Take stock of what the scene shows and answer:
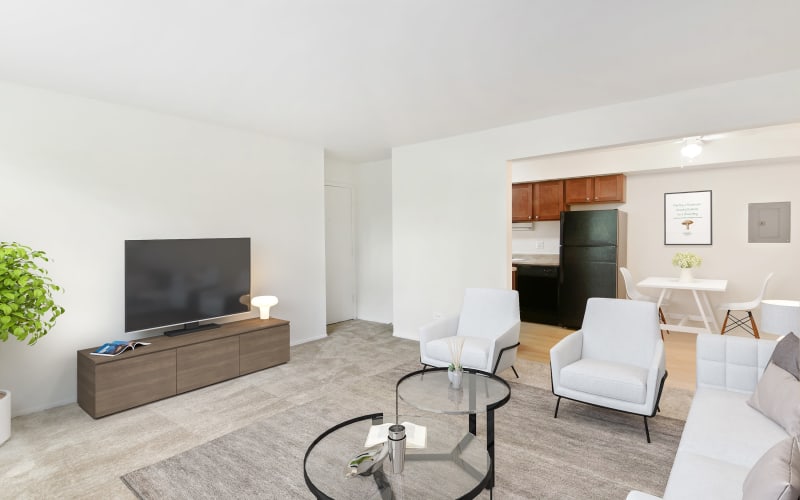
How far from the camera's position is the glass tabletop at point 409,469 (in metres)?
1.73

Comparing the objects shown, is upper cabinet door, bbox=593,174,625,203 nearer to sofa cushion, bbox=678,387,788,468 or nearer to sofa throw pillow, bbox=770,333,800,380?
sofa throw pillow, bbox=770,333,800,380

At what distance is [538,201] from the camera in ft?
22.4

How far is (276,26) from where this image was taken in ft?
7.97

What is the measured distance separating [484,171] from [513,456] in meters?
3.19

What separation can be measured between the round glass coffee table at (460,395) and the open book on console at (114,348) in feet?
7.91

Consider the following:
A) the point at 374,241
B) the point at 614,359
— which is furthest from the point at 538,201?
the point at 614,359

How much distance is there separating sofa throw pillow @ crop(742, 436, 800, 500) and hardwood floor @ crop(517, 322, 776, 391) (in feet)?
9.61

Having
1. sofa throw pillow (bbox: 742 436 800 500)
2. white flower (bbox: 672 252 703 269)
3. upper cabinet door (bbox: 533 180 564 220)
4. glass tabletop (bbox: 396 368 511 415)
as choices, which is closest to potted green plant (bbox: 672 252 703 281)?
white flower (bbox: 672 252 703 269)

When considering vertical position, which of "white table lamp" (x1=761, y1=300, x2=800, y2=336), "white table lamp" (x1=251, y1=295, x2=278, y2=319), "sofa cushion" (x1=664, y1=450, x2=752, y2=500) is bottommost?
"sofa cushion" (x1=664, y1=450, x2=752, y2=500)

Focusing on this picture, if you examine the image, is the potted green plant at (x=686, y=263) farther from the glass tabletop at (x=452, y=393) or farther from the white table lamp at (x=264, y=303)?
the white table lamp at (x=264, y=303)

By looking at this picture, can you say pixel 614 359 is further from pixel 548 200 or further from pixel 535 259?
pixel 548 200

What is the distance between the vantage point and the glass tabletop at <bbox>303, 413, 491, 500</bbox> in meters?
1.73

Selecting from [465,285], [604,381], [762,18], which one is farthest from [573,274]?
[762,18]

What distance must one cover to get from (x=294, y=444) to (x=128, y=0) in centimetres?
277
